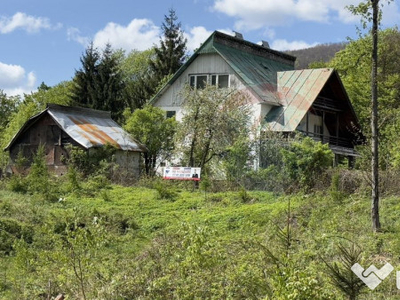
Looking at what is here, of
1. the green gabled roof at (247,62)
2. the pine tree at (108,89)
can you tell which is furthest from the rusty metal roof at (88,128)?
the pine tree at (108,89)

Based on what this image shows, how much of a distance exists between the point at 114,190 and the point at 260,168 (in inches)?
209

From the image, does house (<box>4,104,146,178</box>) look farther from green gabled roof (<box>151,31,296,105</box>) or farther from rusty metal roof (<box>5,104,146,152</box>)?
green gabled roof (<box>151,31,296,105</box>)

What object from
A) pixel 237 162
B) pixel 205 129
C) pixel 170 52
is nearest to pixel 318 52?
pixel 170 52

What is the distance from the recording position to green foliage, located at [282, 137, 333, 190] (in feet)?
65.5

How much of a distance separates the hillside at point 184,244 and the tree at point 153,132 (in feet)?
25.9

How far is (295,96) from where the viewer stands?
3100 centimetres

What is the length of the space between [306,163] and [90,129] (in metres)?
12.1

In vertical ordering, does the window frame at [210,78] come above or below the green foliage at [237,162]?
above

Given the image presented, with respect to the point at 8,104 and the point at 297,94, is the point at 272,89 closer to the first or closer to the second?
the point at 297,94

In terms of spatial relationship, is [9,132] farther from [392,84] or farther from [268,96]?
[392,84]

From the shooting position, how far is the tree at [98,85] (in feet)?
138

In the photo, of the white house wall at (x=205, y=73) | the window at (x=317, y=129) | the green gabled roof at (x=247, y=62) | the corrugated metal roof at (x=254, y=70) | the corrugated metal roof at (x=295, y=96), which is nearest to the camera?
the corrugated metal roof at (x=295, y=96)

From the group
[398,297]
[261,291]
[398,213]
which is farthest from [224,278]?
[398,213]

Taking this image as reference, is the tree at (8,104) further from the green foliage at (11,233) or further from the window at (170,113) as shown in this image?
the green foliage at (11,233)
